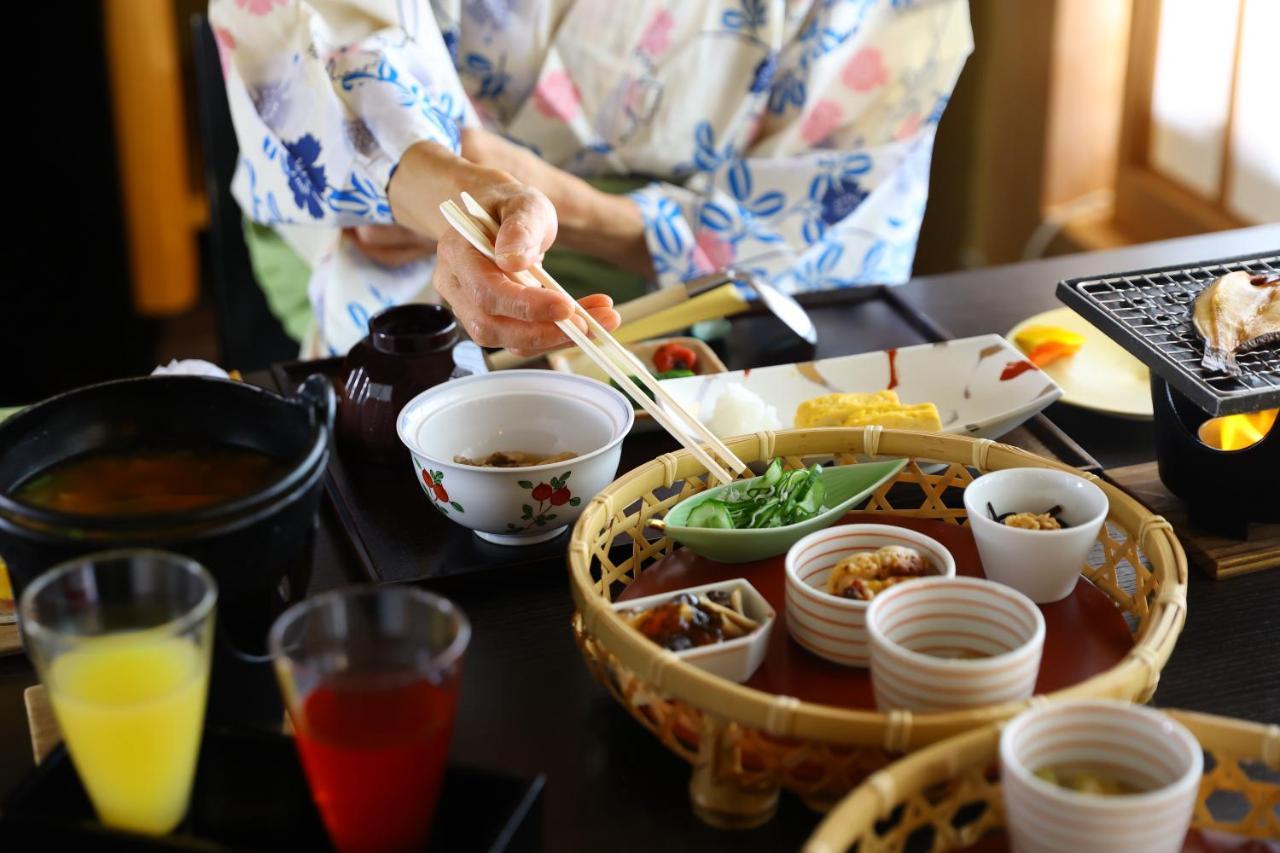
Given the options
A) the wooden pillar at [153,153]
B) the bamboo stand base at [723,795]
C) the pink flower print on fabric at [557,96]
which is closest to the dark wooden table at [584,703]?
the bamboo stand base at [723,795]

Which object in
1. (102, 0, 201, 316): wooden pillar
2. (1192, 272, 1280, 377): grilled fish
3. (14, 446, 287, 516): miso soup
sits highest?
(14, 446, 287, 516): miso soup

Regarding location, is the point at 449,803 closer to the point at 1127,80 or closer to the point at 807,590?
the point at 807,590

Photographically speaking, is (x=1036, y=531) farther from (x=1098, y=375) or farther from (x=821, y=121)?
(x=821, y=121)

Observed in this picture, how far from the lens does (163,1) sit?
3.39m

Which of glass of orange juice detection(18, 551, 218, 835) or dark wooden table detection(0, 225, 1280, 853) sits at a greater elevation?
glass of orange juice detection(18, 551, 218, 835)

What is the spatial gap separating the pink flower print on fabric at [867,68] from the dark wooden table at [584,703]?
1.17m

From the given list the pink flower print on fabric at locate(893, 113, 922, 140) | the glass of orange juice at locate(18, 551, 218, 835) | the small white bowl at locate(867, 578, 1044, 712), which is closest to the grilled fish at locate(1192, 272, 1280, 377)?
the small white bowl at locate(867, 578, 1044, 712)

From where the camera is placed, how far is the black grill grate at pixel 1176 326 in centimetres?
106

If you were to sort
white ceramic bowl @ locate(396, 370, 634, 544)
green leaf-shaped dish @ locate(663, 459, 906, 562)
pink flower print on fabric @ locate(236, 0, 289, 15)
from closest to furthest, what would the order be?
green leaf-shaped dish @ locate(663, 459, 906, 562) < white ceramic bowl @ locate(396, 370, 634, 544) < pink flower print on fabric @ locate(236, 0, 289, 15)

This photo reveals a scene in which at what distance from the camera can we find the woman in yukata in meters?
1.69

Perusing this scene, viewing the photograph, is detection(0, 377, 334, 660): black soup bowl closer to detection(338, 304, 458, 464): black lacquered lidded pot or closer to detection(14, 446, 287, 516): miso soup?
detection(14, 446, 287, 516): miso soup

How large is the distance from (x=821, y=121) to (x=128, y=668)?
5.30ft

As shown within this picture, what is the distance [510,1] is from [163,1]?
184 cm

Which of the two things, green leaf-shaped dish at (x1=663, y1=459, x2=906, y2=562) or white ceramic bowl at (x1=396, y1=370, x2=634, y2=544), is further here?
white ceramic bowl at (x1=396, y1=370, x2=634, y2=544)
